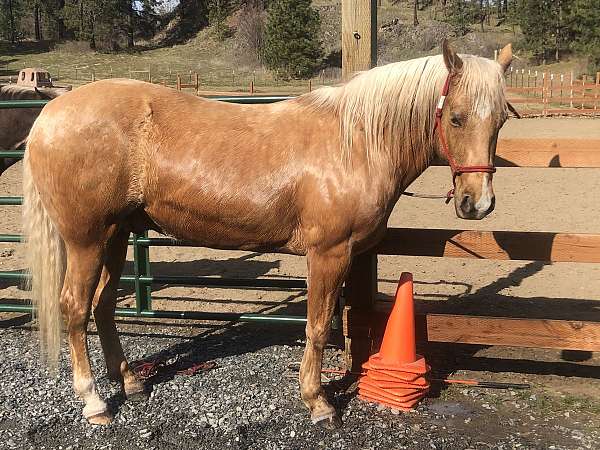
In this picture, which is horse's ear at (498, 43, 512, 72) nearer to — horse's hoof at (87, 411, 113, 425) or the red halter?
the red halter

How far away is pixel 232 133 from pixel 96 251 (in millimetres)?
980

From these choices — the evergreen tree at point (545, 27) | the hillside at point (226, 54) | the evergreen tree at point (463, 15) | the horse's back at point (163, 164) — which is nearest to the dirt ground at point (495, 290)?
the horse's back at point (163, 164)

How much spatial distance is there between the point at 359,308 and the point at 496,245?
3.10 ft

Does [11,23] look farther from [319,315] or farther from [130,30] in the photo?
[319,315]

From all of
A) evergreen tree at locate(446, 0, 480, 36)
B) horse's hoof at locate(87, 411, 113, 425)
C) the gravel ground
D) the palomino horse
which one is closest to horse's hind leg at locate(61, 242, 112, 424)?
horse's hoof at locate(87, 411, 113, 425)

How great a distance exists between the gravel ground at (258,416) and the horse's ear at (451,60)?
74.2 inches

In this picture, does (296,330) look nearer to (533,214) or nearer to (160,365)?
(160,365)

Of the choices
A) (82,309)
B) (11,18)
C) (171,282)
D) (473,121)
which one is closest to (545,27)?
(171,282)

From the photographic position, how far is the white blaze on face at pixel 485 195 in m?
2.69

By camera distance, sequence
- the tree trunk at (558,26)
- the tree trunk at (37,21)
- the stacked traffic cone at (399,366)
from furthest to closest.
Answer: the tree trunk at (37,21)
the tree trunk at (558,26)
the stacked traffic cone at (399,366)

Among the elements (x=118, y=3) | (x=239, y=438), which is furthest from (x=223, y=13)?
(x=239, y=438)

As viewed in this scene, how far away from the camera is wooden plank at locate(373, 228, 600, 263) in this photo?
337 centimetres

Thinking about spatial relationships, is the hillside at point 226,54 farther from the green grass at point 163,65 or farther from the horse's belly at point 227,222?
the horse's belly at point 227,222

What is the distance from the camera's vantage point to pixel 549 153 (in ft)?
11.0
